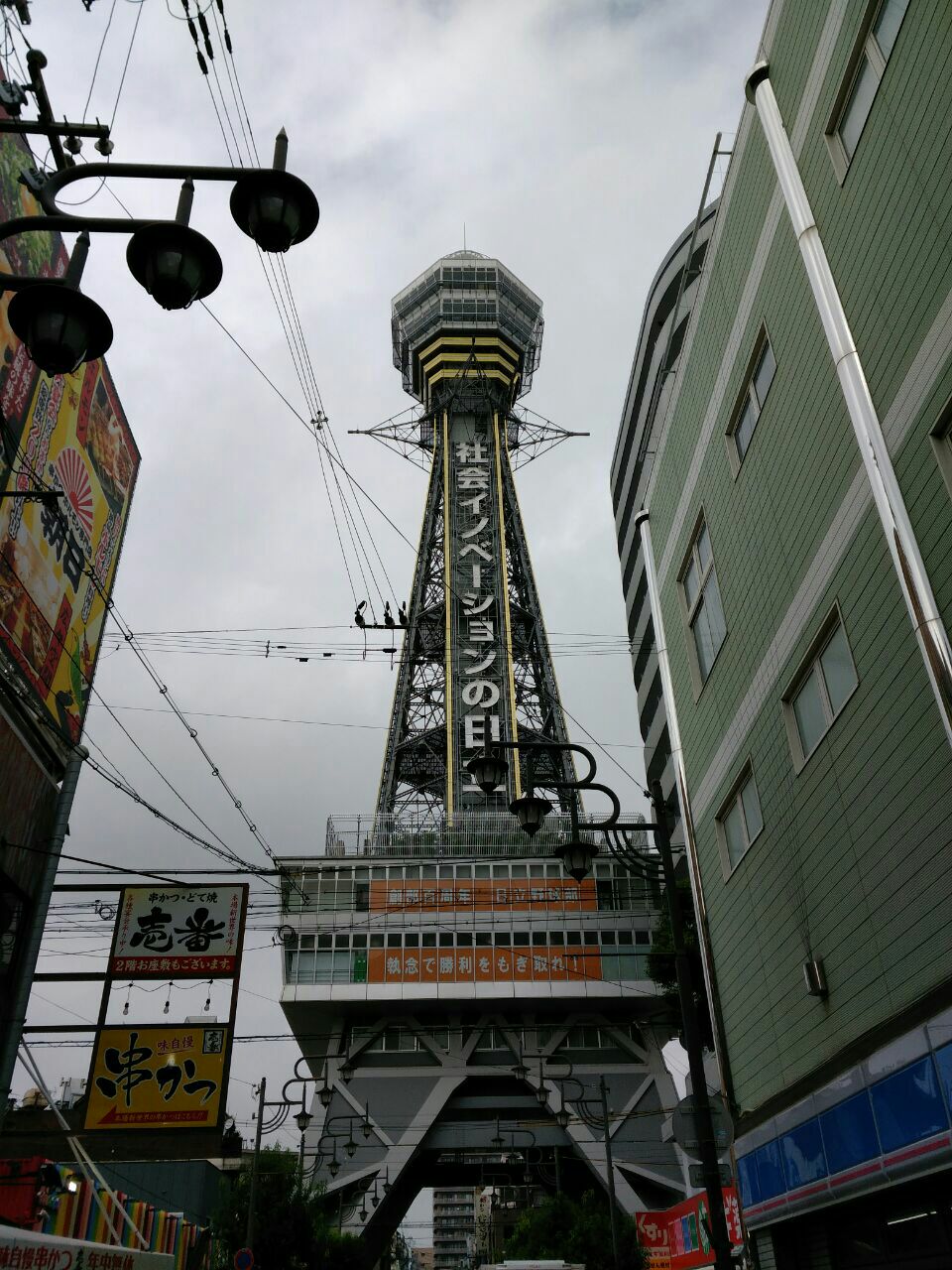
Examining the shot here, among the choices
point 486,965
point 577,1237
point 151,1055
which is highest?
point 486,965

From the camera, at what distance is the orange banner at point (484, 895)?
2591 inches

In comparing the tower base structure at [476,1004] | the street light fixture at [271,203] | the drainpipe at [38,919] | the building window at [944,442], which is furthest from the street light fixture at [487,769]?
the tower base structure at [476,1004]

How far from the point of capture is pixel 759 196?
13508 mm

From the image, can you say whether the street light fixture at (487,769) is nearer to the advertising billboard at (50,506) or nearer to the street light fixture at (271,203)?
the advertising billboard at (50,506)

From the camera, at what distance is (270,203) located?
616cm

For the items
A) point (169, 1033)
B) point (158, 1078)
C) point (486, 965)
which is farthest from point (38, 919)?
point (486, 965)

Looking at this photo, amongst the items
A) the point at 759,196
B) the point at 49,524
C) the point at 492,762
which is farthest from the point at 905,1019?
the point at 49,524

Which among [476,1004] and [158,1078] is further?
[476,1004]

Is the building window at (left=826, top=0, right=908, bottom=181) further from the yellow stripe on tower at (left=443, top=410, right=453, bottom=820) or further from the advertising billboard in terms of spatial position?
the yellow stripe on tower at (left=443, top=410, right=453, bottom=820)

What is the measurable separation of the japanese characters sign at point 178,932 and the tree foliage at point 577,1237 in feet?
97.0

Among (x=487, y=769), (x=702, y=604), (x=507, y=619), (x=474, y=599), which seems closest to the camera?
(x=487, y=769)

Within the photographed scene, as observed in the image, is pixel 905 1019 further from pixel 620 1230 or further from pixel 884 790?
pixel 620 1230

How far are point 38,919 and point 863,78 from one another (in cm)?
1786

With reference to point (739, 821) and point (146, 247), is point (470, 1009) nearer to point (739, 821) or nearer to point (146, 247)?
point (739, 821)
